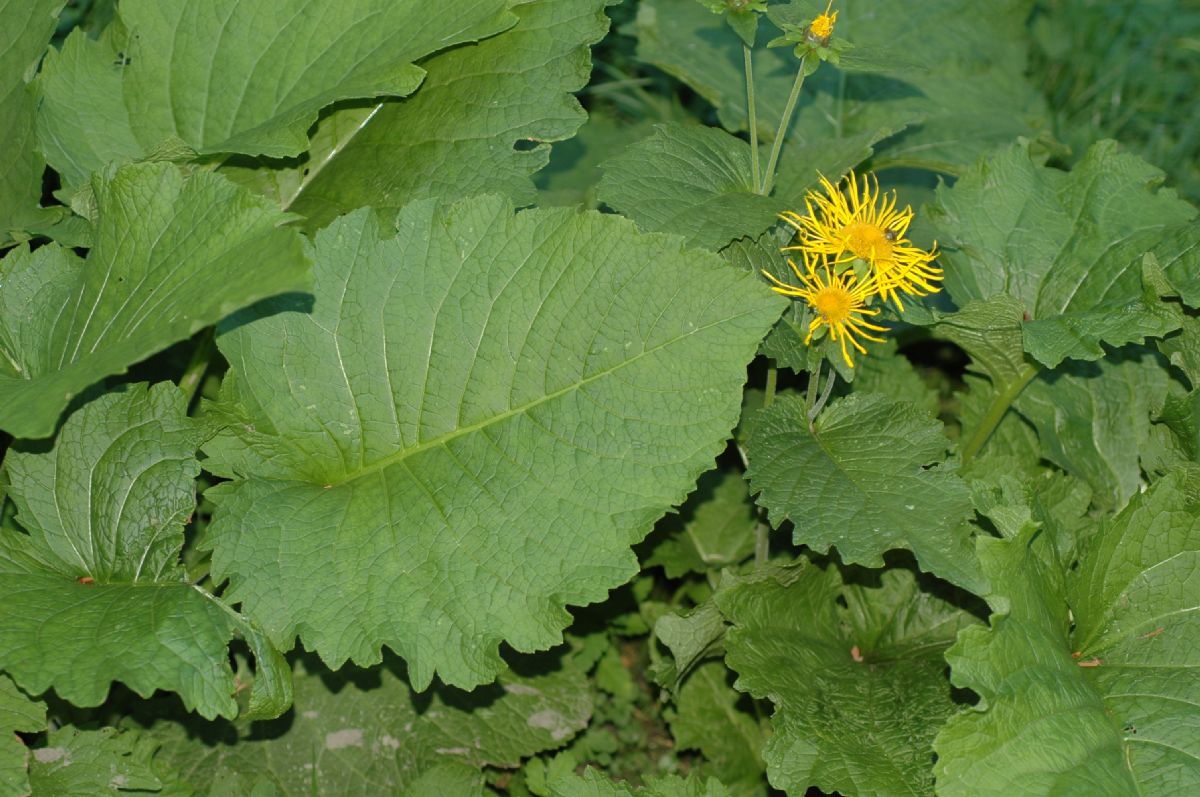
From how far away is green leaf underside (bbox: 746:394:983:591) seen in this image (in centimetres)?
236

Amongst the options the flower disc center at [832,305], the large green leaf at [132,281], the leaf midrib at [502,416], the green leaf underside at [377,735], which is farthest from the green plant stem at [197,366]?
the flower disc center at [832,305]

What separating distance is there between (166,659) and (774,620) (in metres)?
1.26

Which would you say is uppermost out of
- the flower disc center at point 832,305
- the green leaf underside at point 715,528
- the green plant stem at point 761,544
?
the flower disc center at point 832,305

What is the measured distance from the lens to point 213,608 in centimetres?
234

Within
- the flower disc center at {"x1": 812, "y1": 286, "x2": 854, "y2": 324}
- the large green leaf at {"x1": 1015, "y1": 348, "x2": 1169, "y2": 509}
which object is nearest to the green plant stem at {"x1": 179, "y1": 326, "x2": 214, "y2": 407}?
the flower disc center at {"x1": 812, "y1": 286, "x2": 854, "y2": 324}

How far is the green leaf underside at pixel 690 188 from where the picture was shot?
2.61 meters

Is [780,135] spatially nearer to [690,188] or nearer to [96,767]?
[690,188]

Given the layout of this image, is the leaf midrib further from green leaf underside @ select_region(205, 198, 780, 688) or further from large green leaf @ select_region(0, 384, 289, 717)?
large green leaf @ select_region(0, 384, 289, 717)

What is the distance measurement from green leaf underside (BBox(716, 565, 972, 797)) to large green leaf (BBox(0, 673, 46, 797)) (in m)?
1.34

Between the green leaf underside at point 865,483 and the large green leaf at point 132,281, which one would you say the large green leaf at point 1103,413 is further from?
the large green leaf at point 132,281

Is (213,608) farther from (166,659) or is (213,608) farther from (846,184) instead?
(846,184)

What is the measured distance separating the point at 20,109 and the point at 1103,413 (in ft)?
8.62

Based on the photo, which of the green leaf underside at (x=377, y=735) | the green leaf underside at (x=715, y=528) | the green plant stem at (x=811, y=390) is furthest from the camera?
the green leaf underside at (x=715, y=528)

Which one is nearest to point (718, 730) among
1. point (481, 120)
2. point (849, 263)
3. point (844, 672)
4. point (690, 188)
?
point (844, 672)
